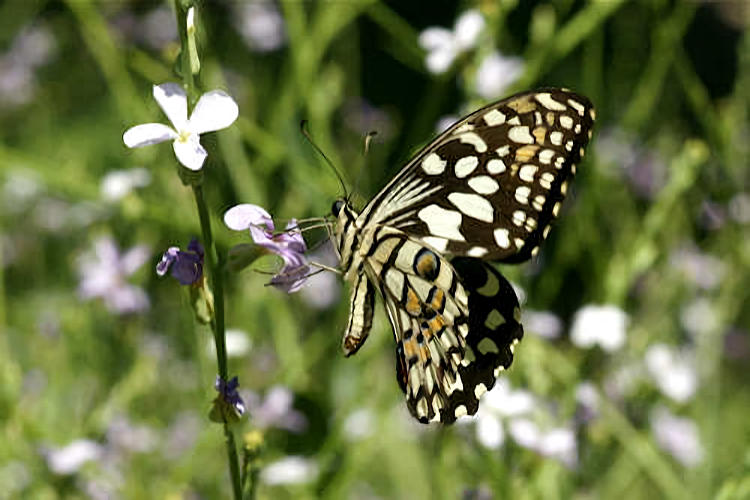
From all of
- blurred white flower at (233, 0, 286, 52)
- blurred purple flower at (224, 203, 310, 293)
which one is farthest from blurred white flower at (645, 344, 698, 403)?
blurred white flower at (233, 0, 286, 52)

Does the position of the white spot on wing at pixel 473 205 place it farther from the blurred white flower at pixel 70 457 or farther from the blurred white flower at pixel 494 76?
the blurred white flower at pixel 70 457

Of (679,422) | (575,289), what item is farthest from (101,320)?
(575,289)

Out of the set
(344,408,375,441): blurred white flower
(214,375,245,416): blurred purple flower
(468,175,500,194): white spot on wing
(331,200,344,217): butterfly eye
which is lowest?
(214,375,245,416): blurred purple flower

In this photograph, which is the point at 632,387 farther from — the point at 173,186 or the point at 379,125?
the point at 379,125

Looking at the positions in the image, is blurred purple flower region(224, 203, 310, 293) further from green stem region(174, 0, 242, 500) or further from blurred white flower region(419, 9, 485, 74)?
blurred white flower region(419, 9, 485, 74)

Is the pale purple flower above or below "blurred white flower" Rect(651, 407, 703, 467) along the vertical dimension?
above

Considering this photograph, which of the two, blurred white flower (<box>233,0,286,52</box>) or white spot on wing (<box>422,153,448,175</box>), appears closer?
white spot on wing (<box>422,153,448,175</box>)
